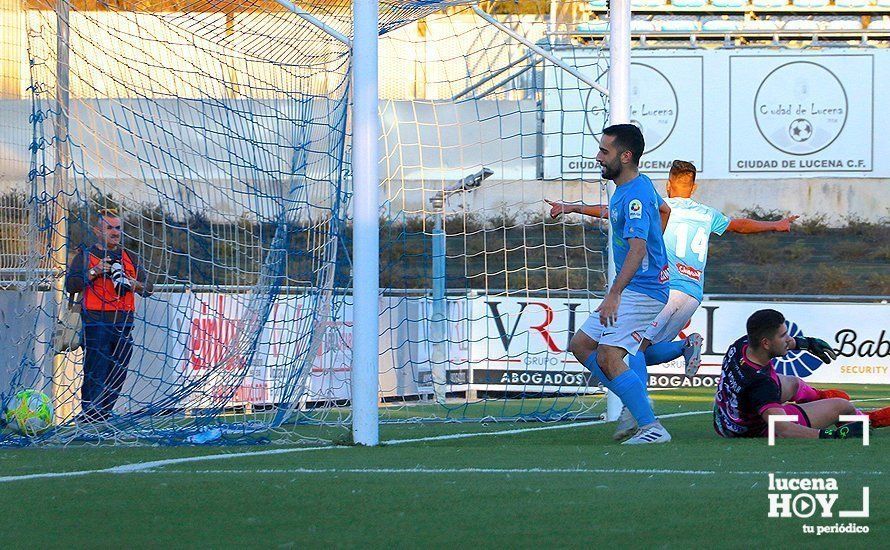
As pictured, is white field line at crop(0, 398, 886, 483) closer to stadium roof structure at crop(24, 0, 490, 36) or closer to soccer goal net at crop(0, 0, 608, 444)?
soccer goal net at crop(0, 0, 608, 444)

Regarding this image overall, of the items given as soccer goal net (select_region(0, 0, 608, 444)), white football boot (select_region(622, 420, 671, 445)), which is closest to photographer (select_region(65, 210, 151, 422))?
soccer goal net (select_region(0, 0, 608, 444))

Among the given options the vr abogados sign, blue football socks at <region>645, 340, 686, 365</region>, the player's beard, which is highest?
the player's beard

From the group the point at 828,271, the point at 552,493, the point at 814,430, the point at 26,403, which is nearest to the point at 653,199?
the point at 814,430

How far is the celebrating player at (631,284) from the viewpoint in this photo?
22.9 feet

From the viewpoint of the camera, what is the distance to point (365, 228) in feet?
22.5

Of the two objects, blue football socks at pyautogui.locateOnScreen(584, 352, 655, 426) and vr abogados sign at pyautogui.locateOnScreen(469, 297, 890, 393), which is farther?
vr abogados sign at pyautogui.locateOnScreen(469, 297, 890, 393)

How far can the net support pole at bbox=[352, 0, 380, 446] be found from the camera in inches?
269

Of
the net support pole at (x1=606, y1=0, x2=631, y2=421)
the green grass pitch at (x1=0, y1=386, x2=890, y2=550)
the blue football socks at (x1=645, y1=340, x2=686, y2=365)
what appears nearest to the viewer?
the green grass pitch at (x1=0, y1=386, x2=890, y2=550)

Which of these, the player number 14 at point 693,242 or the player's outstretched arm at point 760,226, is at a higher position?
the player's outstretched arm at point 760,226

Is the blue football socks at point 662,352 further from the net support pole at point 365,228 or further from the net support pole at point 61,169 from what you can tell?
the net support pole at point 61,169

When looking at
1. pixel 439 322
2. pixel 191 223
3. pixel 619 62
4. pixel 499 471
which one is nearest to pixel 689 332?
pixel 439 322

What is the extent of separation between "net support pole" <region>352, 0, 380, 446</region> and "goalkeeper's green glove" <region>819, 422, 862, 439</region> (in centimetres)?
242

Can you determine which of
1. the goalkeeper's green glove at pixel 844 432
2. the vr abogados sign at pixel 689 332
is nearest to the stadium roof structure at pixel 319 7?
the vr abogados sign at pixel 689 332

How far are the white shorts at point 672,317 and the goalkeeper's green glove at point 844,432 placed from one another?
1.43m
